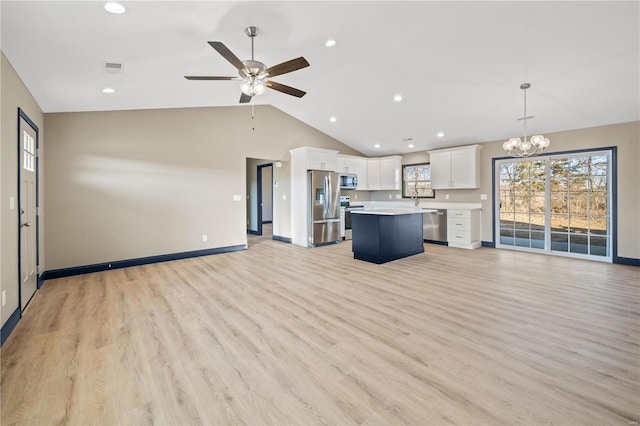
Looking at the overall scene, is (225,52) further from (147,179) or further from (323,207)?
(323,207)

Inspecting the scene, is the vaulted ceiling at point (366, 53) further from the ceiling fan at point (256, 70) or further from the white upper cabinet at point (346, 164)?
the white upper cabinet at point (346, 164)

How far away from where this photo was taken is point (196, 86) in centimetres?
448

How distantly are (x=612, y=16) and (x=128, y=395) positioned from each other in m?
5.30

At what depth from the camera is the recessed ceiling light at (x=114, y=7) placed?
2262mm

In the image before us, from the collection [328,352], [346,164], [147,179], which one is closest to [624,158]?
[346,164]

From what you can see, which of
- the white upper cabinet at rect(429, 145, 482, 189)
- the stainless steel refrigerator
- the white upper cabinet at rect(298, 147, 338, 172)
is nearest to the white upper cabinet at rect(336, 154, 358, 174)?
the white upper cabinet at rect(298, 147, 338, 172)

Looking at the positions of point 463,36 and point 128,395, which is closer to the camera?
point 128,395

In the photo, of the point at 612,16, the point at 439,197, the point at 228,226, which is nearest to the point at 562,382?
the point at 612,16

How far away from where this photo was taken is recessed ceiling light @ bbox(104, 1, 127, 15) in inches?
89.1

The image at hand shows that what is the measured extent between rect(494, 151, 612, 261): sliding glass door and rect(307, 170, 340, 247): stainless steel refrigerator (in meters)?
3.68

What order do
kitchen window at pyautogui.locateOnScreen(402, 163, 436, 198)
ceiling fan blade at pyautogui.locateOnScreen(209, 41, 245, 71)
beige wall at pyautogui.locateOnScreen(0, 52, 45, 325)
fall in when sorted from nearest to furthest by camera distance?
ceiling fan blade at pyautogui.locateOnScreen(209, 41, 245, 71) → beige wall at pyautogui.locateOnScreen(0, 52, 45, 325) → kitchen window at pyautogui.locateOnScreen(402, 163, 436, 198)

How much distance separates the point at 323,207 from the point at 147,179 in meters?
3.69

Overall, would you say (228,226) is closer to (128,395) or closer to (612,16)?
(128,395)

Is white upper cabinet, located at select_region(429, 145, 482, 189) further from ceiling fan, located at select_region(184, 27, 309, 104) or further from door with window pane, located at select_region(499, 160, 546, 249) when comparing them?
ceiling fan, located at select_region(184, 27, 309, 104)
